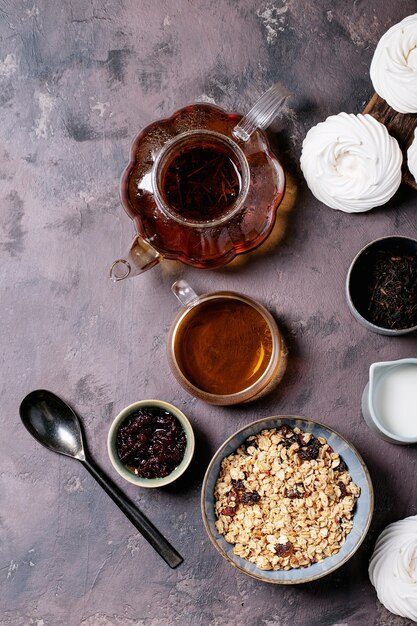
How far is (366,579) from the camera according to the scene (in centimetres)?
195

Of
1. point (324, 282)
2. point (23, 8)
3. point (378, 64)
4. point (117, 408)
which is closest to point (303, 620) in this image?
point (117, 408)

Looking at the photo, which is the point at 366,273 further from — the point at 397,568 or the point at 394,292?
the point at 397,568

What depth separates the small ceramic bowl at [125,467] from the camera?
1.90 metres

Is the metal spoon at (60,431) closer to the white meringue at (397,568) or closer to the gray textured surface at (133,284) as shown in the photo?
the gray textured surface at (133,284)

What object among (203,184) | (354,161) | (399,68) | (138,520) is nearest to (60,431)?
(138,520)

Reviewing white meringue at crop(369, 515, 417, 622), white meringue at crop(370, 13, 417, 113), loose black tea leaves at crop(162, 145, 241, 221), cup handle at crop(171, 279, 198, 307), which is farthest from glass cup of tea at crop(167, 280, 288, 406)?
white meringue at crop(370, 13, 417, 113)

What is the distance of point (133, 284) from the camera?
202cm

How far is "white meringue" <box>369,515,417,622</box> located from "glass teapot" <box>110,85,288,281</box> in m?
0.85

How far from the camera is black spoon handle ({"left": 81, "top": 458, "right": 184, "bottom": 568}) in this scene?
75.9 inches

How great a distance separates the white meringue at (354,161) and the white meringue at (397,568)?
0.87 metres

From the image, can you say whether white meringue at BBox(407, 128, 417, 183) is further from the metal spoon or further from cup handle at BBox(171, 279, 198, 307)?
the metal spoon

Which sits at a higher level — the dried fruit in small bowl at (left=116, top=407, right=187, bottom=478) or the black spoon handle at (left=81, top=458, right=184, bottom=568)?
the dried fruit in small bowl at (left=116, top=407, right=187, bottom=478)

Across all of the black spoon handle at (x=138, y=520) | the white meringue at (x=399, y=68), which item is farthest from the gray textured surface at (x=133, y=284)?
the white meringue at (x=399, y=68)

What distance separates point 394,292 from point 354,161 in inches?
14.3
